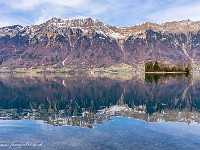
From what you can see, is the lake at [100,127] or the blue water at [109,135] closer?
the blue water at [109,135]

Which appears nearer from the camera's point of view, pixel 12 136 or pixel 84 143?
pixel 84 143

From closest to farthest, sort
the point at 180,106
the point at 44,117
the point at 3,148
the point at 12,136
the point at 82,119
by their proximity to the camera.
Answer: the point at 3,148, the point at 12,136, the point at 82,119, the point at 44,117, the point at 180,106

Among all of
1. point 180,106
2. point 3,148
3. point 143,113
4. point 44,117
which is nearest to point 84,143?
point 3,148

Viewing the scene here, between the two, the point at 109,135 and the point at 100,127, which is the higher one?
the point at 100,127

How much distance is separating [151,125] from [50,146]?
60.0 feet

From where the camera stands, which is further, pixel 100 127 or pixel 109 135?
pixel 100 127

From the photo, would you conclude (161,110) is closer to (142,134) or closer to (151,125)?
(151,125)

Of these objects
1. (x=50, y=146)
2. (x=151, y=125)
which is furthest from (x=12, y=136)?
(x=151, y=125)

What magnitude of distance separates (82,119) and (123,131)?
10358 mm

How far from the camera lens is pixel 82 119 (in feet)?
122

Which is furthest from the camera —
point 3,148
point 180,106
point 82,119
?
point 180,106

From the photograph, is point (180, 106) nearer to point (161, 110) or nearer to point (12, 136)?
point (161, 110)

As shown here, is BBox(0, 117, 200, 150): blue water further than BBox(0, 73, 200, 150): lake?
No

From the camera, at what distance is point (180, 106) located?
161 ft
